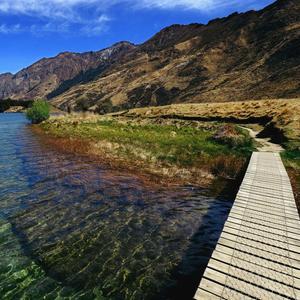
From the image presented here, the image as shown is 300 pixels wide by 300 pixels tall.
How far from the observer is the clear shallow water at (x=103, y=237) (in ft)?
32.4

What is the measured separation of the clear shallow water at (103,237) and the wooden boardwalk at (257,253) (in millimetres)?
1695

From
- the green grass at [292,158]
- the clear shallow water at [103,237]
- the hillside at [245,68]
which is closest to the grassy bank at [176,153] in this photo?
the green grass at [292,158]

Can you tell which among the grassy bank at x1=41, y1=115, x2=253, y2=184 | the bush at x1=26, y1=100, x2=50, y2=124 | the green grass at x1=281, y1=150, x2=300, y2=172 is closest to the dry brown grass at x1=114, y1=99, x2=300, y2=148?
the green grass at x1=281, y1=150, x2=300, y2=172

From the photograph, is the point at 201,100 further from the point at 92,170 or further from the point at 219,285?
the point at 219,285

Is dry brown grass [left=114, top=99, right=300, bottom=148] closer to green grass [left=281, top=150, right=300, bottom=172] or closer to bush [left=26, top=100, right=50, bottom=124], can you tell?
green grass [left=281, top=150, right=300, bottom=172]

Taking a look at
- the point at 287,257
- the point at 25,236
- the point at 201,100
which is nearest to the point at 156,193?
the point at 25,236

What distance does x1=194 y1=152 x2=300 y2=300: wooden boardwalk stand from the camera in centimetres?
757

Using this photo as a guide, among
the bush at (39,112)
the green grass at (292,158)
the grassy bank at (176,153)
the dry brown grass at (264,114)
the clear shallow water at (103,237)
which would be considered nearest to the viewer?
the clear shallow water at (103,237)

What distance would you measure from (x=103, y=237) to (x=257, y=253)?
6484 millimetres

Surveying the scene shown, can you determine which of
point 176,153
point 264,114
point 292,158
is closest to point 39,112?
point 264,114

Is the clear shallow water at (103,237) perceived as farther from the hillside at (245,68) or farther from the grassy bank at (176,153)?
the hillside at (245,68)

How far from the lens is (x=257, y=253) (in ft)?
30.1

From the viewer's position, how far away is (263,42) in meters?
158

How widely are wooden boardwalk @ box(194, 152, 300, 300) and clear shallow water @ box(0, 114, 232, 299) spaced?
1.70 m
